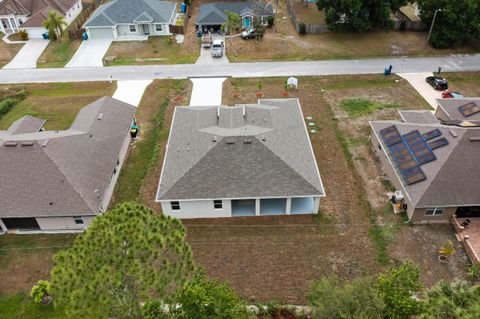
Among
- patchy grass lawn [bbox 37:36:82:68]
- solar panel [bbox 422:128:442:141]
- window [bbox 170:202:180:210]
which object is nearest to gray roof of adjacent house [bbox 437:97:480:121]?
solar panel [bbox 422:128:442:141]

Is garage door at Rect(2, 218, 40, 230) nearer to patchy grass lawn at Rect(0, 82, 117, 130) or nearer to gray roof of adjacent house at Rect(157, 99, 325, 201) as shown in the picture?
gray roof of adjacent house at Rect(157, 99, 325, 201)

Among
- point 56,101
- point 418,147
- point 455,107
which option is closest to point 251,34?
point 56,101

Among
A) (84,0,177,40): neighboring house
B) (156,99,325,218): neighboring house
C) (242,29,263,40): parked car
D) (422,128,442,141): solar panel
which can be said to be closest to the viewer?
(156,99,325,218): neighboring house

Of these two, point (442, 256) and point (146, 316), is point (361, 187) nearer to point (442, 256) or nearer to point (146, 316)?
point (442, 256)

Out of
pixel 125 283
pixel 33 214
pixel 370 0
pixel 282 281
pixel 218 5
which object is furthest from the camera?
pixel 218 5

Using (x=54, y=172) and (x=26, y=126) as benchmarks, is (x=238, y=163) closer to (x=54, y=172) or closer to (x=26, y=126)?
(x=54, y=172)

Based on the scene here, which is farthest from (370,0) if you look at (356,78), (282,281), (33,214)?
(33,214)
